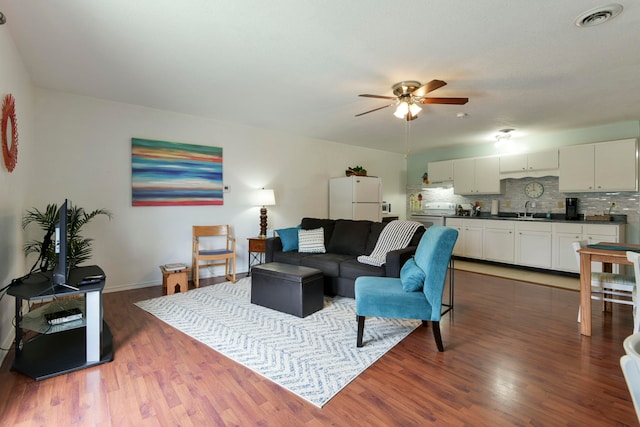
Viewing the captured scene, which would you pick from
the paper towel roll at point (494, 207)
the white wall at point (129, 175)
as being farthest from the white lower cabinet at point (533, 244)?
the white wall at point (129, 175)

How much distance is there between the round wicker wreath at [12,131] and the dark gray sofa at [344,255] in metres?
2.71

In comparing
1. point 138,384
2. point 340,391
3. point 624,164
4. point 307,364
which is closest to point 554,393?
point 340,391

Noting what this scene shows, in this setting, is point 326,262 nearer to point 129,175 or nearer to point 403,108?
point 403,108

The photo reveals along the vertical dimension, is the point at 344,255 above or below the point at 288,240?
below

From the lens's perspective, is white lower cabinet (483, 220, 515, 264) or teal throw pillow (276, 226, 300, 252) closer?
teal throw pillow (276, 226, 300, 252)

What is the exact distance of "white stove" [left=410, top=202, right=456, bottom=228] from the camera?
657cm

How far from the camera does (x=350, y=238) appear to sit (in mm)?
4238

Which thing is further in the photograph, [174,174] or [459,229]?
[459,229]

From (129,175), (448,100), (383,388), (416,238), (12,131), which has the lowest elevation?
(383,388)

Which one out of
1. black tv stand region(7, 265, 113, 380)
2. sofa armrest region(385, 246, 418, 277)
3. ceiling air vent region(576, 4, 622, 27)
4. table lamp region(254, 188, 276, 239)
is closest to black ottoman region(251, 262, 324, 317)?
sofa armrest region(385, 246, 418, 277)

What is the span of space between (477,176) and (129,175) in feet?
19.6

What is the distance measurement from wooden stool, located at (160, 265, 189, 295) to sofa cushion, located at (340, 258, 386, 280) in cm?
199

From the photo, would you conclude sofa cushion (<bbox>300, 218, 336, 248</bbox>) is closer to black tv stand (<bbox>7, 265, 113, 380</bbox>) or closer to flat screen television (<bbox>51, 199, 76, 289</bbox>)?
black tv stand (<bbox>7, 265, 113, 380</bbox>)

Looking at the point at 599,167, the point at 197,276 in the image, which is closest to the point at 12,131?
the point at 197,276
